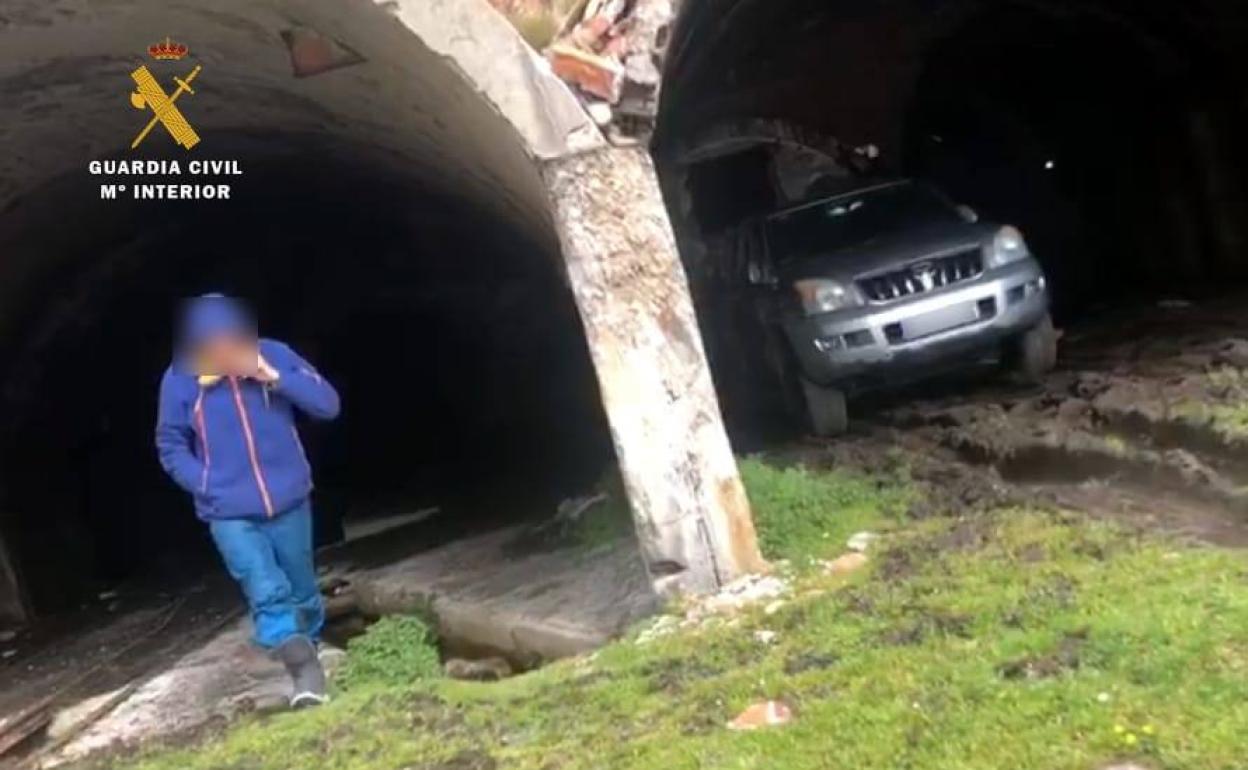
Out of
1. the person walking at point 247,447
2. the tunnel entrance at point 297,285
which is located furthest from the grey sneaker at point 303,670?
the tunnel entrance at point 297,285

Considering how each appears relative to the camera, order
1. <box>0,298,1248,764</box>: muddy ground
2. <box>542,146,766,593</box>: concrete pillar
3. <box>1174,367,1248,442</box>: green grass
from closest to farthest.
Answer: <box>542,146,766,593</box>: concrete pillar, <box>0,298,1248,764</box>: muddy ground, <box>1174,367,1248,442</box>: green grass

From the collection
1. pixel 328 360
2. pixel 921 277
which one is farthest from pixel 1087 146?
pixel 328 360

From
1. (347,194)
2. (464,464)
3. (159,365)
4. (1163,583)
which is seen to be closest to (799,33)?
(347,194)

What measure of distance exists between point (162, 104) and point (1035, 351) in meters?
6.19

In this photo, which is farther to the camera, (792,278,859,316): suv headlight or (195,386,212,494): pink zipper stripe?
(792,278,859,316): suv headlight

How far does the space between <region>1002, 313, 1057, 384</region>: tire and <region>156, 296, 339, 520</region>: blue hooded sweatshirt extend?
5800mm

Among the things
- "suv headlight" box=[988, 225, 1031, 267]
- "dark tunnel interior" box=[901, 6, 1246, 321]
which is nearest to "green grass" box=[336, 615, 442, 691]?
"suv headlight" box=[988, 225, 1031, 267]

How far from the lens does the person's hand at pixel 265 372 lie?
6.12 m

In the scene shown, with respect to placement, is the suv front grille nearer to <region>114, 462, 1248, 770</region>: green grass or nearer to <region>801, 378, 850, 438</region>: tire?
<region>801, 378, 850, 438</region>: tire

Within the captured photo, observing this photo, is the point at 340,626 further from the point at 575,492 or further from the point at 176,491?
the point at 176,491

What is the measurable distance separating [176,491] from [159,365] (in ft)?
4.69

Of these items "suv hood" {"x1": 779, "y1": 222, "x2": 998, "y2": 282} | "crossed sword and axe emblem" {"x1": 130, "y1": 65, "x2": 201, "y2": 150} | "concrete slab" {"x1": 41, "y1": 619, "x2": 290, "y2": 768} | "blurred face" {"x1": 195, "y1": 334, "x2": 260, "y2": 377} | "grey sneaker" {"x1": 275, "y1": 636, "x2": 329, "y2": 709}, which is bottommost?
"concrete slab" {"x1": 41, "y1": 619, "x2": 290, "y2": 768}

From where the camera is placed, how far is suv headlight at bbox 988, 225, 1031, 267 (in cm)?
981

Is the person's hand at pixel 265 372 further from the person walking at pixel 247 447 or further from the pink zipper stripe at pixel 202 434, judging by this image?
the pink zipper stripe at pixel 202 434
